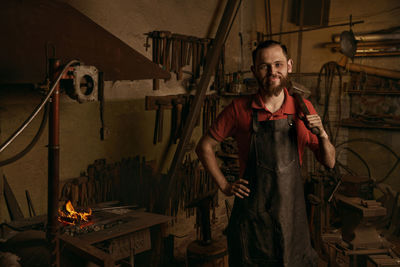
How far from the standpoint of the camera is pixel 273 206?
87.0 inches

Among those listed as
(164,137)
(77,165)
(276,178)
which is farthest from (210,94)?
(276,178)

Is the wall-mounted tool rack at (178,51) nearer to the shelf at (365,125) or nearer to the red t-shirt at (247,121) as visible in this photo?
the red t-shirt at (247,121)

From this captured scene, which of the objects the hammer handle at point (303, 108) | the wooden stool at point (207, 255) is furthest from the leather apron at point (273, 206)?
the wooden stool at point (207, 255)

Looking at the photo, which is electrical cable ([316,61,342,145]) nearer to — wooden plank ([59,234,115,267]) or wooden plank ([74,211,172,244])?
wooden plank ([74,211,172,244])

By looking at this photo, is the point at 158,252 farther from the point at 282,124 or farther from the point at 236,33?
the point at 236,33

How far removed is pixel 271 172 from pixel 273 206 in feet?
0.64

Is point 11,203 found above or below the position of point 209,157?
below

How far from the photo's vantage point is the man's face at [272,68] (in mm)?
2158

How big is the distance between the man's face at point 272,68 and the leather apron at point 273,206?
201mm

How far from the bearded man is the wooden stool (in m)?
0.97

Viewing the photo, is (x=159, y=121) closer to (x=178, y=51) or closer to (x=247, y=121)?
(x=178, y=51)

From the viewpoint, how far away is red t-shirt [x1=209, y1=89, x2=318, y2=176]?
7.52ft

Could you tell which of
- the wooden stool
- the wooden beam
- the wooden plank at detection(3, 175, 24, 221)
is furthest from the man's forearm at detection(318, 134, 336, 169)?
the wooden plank at detection(3, 175, 24, 221)

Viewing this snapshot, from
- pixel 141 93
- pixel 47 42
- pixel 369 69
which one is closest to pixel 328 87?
pixel 369 69
